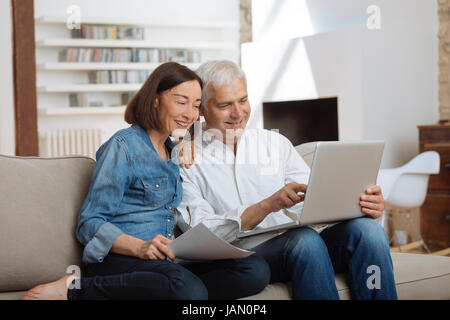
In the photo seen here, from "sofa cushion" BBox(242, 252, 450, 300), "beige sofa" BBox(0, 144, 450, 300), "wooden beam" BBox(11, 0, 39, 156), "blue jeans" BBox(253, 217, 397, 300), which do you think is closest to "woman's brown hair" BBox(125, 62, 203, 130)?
"beige sofa" BBox(0, 144, 450, 300)

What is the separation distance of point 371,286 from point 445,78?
3.63 meters

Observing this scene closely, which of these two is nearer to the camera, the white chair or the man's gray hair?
the man's gray hair

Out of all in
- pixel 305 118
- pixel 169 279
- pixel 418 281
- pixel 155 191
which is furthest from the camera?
pixel 305 118

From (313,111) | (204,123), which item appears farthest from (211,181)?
(313,111)

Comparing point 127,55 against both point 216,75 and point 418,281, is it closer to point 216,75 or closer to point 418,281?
point 216,75

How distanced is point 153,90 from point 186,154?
262 mm

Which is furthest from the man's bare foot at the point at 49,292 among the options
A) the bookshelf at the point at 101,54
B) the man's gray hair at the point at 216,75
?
the bookshelf at the point at 101,54

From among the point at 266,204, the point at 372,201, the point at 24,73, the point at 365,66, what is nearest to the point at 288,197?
the point at 266,204

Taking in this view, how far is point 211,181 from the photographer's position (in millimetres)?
1983

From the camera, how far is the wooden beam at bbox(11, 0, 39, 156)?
3861mm

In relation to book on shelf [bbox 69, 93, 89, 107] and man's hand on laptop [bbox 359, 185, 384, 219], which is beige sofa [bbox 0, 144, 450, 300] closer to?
man's hand on laptop [bbox 359, 185, 384, 219]

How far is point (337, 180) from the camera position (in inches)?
64.9

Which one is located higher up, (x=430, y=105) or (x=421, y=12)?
(x=421, y=12)
